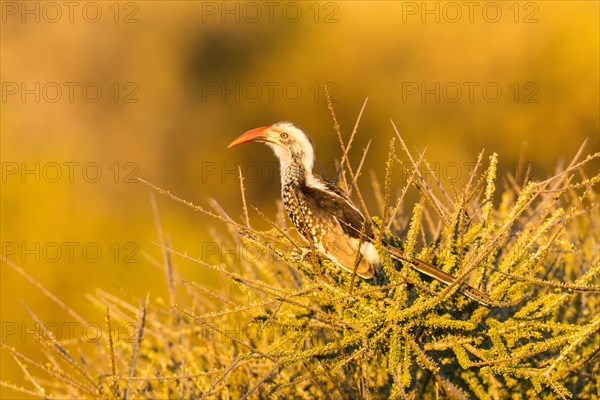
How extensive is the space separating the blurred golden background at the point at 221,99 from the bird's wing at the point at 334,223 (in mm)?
6521

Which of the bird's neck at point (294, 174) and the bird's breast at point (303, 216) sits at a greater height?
the bird's neck at point (294, 174)

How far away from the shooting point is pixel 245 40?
17.2m

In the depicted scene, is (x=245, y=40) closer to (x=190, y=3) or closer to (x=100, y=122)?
(x=190, y=3)

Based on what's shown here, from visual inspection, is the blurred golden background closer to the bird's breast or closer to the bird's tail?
the bird's breast

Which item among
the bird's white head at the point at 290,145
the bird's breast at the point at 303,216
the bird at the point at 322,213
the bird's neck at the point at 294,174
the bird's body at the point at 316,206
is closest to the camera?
the bird at the point at 322,213

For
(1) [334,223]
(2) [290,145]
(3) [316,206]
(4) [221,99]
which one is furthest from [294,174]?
(4) [221,99]

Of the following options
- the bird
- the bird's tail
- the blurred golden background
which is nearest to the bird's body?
the bird

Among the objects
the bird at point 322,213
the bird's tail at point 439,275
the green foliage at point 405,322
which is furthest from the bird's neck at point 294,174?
the bird's tail at point 439,275

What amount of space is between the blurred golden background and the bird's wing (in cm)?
652

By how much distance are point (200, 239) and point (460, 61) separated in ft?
18.5

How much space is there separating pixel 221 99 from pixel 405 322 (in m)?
13.9

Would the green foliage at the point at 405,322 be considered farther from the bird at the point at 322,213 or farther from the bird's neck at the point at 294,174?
the bird's neck at the point at 294,174

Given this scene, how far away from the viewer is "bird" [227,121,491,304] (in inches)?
148

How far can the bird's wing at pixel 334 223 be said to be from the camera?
4.25m
